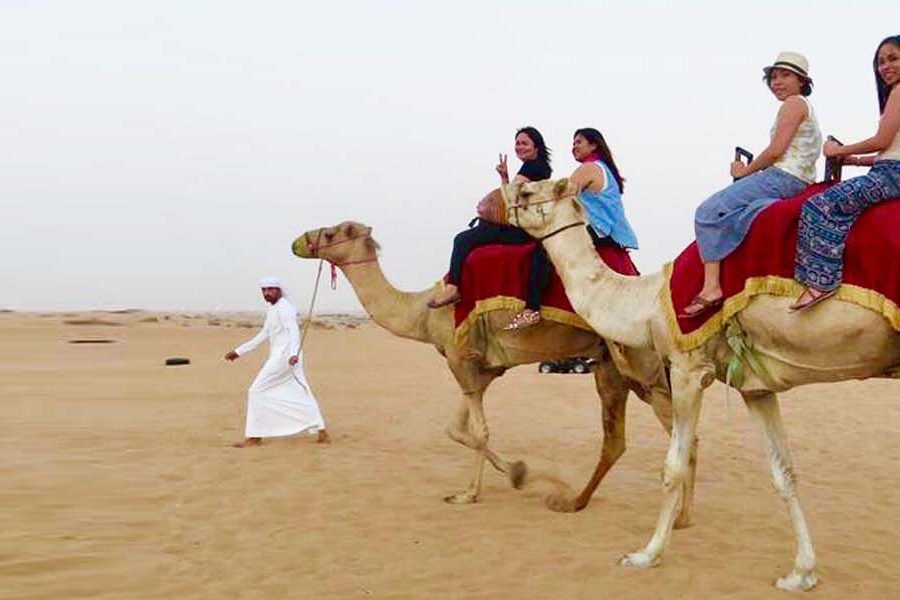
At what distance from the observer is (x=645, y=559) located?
6.17m

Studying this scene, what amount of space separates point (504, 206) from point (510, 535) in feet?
8.22

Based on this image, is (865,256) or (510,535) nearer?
(865,256)

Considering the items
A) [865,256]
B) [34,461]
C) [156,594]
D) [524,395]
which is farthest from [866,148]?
[524,395]

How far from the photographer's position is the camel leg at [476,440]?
27.6ft

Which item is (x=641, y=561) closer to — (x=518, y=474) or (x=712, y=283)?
(x=712, y=283)

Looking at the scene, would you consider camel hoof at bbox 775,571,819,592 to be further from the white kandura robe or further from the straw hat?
the white kandura robe

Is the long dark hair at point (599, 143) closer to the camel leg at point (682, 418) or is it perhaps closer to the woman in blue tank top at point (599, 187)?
the woman in blue tank top at point (599, 187)

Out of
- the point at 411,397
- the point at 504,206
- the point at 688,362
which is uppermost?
the point at 504,206

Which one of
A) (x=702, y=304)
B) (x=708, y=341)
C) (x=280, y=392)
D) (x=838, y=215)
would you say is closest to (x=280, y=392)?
(x=280, y=392)

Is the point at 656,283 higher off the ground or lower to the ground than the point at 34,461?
higher

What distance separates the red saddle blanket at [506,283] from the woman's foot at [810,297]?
249 cm

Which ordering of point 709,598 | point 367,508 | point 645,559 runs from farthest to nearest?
point 367,508
point 645,559
point 709,598

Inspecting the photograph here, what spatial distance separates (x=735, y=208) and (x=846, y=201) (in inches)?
28.2

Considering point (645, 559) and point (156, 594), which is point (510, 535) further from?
point (156, 594)
